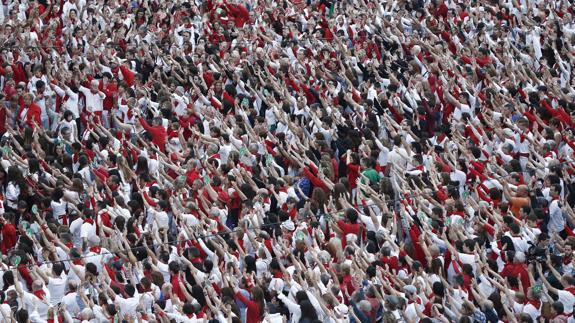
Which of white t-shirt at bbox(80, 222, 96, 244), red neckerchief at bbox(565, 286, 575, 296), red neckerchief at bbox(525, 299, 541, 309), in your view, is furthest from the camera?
white t-shirt at bbox(80, 222, 96, 244)

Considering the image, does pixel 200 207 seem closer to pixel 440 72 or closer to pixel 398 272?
pixel 398 272

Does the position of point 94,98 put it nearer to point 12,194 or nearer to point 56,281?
point 12,194

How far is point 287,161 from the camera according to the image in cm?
2123

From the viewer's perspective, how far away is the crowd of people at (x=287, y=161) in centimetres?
1661

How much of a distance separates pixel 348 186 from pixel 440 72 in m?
4.85

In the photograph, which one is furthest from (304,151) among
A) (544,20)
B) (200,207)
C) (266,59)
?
(544,20)

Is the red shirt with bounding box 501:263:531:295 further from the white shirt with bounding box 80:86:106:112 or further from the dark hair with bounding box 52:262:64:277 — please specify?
the white shirt with bounding box 80:86:106:112

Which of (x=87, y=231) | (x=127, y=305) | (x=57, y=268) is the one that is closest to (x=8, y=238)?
(x=87, y=231)

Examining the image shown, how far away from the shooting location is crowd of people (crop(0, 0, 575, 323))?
1661 cm

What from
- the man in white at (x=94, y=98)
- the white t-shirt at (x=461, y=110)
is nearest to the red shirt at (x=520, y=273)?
the white t-shirt at (x=461, y=110)

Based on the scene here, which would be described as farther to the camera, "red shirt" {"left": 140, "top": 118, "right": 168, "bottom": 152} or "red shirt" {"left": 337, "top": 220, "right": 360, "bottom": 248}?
"red shirt" {"left": 140, "top": 118, "right": 168, "bottom": 152}

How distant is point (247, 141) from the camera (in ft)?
71.1

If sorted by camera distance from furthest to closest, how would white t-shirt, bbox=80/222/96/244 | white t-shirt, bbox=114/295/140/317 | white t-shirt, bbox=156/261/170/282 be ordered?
white t-shirt, bbox=80/222/96/244
white t-shirt, bbox=156/261/170/282
white t-shirt, bbox=114/295/140/317

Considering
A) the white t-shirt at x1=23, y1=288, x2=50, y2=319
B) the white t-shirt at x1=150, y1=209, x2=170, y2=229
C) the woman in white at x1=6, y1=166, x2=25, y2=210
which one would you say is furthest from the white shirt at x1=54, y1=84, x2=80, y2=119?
the white t-shirt at x1=23, y1=288, x2=50, y2=319
